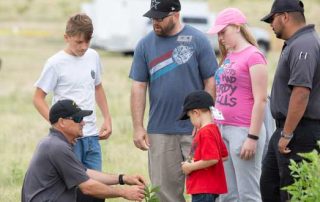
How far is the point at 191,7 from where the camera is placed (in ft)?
131

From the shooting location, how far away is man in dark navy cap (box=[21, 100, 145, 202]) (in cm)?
712

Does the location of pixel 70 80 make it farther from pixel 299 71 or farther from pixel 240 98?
pixel 299 71

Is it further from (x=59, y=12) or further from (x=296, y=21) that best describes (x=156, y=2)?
(x=59, y=12)

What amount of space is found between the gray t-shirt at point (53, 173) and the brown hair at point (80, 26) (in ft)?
4.12

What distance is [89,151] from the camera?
848 cm

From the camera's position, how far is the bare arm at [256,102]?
7.82m

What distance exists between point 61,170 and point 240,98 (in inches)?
66.5

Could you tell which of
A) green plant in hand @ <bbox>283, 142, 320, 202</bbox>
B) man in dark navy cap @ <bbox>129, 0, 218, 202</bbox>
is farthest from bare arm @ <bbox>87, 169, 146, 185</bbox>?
green plant in hand @ <bbox>283, 142, 320, 202</bbox>

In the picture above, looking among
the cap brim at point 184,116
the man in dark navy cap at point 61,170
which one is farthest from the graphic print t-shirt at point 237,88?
the man in dark navy cap at point 61,170

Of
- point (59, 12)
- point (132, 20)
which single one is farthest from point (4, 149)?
point (59, 12)

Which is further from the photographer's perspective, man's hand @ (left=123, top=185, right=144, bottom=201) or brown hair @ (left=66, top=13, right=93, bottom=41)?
brown hair @ (left=66, top=13, right=93, bottom=41)

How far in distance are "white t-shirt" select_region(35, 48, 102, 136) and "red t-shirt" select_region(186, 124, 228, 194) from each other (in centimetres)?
128

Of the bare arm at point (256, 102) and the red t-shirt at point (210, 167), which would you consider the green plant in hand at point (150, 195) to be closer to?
the red t-shirt at point (210, 167)

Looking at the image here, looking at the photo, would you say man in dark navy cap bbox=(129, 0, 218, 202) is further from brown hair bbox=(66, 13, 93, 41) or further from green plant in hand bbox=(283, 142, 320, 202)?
green plant in hand bbox=(283, 142, 320, 202)
